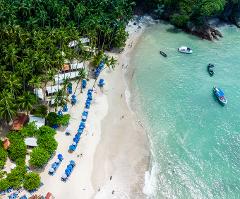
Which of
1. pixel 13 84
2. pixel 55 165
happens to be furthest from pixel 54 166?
pixel 13 84

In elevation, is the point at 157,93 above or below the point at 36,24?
below

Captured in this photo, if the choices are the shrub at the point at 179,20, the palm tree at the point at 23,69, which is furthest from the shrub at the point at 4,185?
the shrub at the point at 179,20

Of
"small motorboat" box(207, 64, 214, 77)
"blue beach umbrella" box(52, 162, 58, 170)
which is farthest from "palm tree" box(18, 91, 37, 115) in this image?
"small motorboat" box(207, 64, 214, 77)

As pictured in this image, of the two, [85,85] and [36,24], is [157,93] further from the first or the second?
[36,24]

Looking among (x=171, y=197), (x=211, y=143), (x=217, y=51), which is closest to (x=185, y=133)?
(x=211, y=143)

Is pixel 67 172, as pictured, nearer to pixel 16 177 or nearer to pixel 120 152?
pixel 16 177

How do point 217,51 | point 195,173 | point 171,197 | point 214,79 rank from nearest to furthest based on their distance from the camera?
point 171,197 < point 195,173 < point 214,79 < point 217,51
